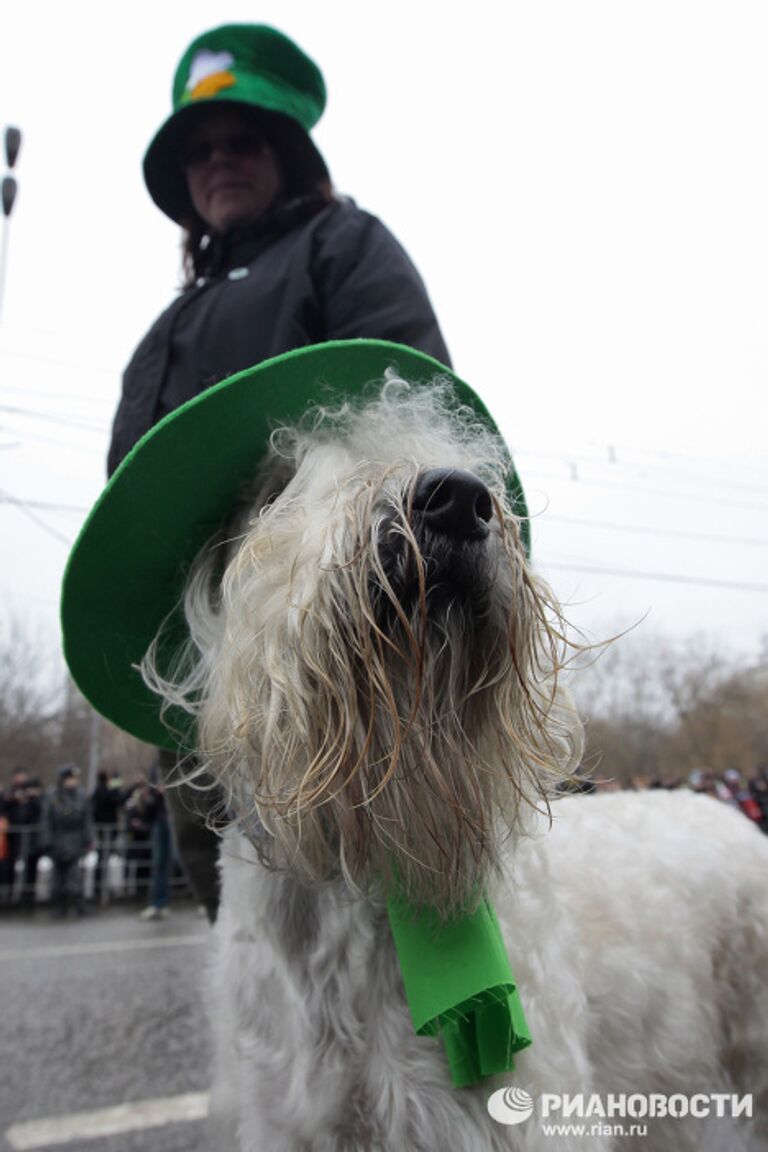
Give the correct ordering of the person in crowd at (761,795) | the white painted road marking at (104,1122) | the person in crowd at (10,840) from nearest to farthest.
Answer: the white painted road marking at (104,1122) → the person in crowd at (10,840) → the person in crowd at (761,795)

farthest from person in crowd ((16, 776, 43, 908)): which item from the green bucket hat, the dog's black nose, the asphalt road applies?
the dog's black nose

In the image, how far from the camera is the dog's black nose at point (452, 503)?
1.40m

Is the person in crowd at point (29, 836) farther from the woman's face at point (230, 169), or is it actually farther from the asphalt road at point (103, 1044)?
the woman's face at point (230, 169)

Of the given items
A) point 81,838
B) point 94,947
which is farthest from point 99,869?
point 94,947

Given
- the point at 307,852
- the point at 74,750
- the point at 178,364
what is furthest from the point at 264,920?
the point at 74,750

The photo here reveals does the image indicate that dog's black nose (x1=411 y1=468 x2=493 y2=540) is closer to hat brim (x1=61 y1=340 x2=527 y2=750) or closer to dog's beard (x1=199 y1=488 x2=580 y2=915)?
dog's beard (x1=199 y1=488 x2=580 y2=915)

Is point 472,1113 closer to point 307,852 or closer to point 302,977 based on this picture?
point 302,977

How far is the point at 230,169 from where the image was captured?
2.57 m

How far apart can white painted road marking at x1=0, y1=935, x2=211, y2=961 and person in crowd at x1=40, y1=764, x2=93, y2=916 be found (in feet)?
9.70

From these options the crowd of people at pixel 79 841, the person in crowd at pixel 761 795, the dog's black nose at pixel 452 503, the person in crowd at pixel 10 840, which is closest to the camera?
the dog's black nose at pixel 452 503

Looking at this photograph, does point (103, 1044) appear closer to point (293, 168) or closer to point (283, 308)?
point (283, 308)

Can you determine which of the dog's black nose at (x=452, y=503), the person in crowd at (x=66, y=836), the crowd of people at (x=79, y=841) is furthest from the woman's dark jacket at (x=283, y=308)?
the person in crowd at (x=66, y=836)

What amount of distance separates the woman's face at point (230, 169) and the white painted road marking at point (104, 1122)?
9.85 ft

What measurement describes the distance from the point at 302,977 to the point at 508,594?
0.83 m
